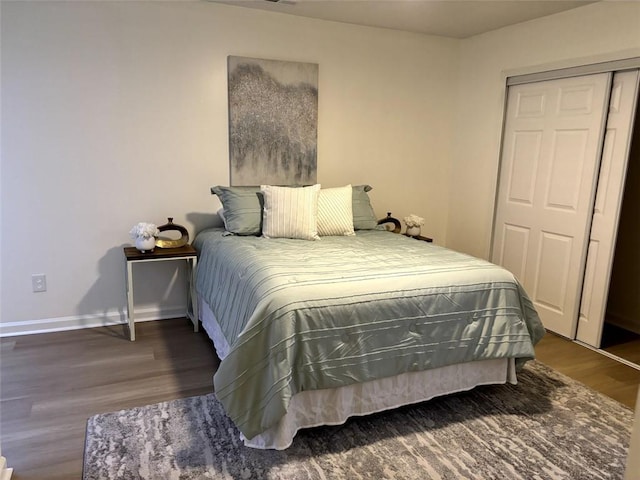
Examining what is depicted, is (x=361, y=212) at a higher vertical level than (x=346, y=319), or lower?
higher

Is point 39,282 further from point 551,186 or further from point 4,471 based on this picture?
point 551,186

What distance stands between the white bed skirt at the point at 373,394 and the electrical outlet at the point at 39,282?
146 centimetres

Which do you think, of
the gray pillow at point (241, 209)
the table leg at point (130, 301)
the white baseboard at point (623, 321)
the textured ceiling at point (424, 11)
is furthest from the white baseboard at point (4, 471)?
the white baseboard at point (623, 321)

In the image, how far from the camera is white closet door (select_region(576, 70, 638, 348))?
9.77 ft

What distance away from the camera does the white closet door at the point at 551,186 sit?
3.20m

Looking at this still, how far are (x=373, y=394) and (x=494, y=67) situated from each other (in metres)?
3.02

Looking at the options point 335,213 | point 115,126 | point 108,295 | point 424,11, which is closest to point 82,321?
point 108,295

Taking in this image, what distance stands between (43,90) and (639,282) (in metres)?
4.60

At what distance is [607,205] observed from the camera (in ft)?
10.2

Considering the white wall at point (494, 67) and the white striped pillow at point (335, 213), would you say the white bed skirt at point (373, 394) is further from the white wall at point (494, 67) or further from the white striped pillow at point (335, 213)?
the white wall at point (494, 67)

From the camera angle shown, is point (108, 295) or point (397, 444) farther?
point (108, 295)

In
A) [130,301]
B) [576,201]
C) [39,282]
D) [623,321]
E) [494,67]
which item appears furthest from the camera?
[494,67]

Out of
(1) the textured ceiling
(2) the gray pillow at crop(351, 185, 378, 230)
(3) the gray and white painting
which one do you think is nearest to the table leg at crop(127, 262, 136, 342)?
(3) the gray and white painting

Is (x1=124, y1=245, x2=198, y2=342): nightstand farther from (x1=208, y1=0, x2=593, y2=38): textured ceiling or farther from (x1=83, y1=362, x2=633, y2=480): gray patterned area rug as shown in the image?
(x1=208, y1=0, x2=593, y2=38): textured ceiling
